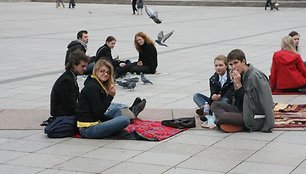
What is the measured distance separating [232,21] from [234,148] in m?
24.0

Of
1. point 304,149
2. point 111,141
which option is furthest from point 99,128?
point 304,149

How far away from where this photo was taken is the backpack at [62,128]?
7.76 meters

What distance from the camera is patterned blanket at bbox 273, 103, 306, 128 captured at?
831 cm

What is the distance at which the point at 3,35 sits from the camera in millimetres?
23562

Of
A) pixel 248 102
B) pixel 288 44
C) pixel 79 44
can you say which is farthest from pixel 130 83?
pixel 248 102

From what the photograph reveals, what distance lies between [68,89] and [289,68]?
467 cm

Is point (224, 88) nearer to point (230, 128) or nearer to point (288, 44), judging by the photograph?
point (230, 128)

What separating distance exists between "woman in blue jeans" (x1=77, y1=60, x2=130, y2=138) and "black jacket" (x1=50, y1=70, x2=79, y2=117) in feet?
1.20

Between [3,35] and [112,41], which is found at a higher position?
[112,41]

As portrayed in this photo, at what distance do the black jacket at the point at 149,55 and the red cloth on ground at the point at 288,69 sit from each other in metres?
3.10

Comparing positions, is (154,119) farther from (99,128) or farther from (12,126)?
(12,126)

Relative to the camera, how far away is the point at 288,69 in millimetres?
11000

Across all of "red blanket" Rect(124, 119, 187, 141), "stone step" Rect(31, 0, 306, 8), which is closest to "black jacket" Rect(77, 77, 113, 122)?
"red blanket" Rect(124, 119, 187, 141)

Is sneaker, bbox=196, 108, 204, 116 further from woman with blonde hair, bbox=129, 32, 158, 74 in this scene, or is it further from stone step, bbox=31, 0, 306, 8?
stone step, bbox=31, 0, 306, 8
